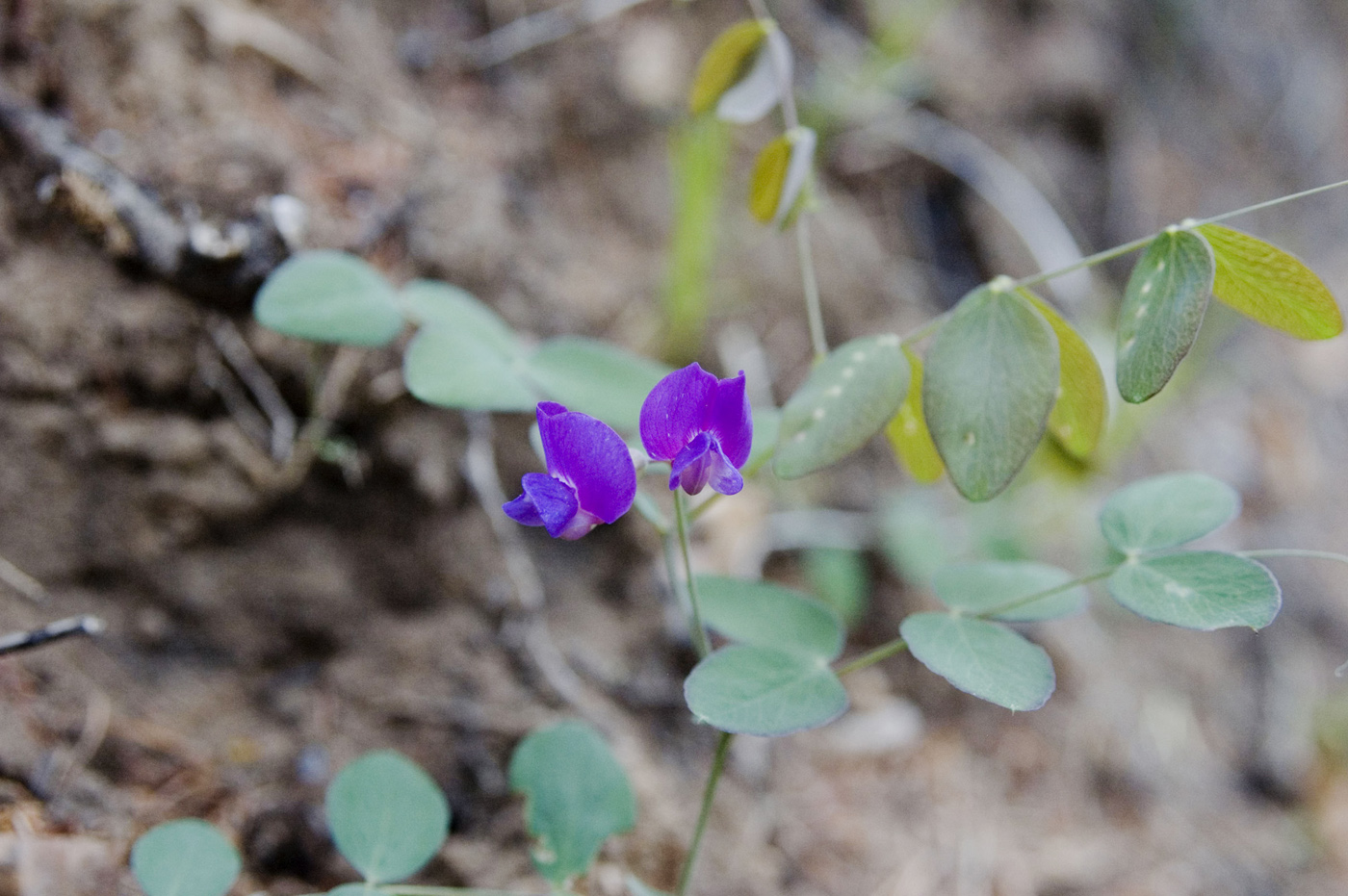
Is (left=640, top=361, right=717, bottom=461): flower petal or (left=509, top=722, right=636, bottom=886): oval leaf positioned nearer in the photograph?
(left=640, top=361, right=717, bottom=461): flower petal

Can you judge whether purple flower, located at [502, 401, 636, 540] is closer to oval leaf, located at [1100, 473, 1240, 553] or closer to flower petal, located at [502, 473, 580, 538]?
flower petal, located at [502, 473, 580, 538]

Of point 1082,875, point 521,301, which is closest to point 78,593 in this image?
point 521,301

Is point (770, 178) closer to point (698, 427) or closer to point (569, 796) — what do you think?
point (698, 427)

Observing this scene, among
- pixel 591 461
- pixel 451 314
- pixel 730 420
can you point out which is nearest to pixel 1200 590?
pixel 730 420

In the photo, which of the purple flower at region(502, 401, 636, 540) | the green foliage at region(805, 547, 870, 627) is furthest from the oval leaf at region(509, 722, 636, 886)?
the green foliage at region(805, 547, 870, 627)

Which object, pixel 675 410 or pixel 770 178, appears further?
pixel 770 178

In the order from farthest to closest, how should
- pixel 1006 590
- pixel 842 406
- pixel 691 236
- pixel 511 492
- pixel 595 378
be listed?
1. pixel 691 236
2. pixel 511 492
3. pixel 595 378
4. pixel 1006 590
5. pixel 842 406

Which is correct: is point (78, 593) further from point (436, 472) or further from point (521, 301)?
point (521, 301)
